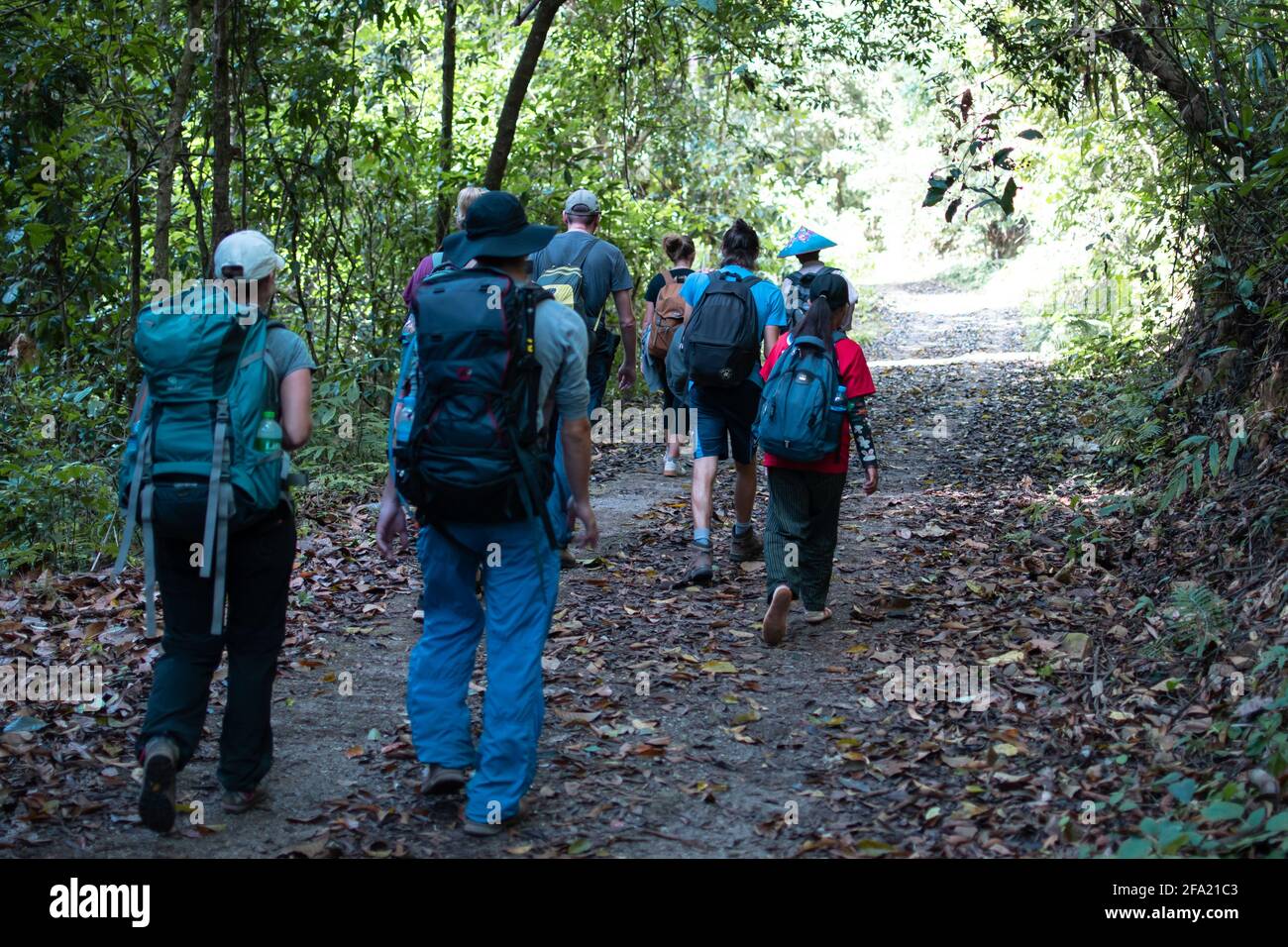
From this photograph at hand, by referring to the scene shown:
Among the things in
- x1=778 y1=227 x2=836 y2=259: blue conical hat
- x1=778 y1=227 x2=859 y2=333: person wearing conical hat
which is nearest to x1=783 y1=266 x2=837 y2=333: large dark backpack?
x1=778 y1=227 x2=859 y2=333: person wearing conical hat

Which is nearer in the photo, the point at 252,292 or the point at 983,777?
the point at 252,292

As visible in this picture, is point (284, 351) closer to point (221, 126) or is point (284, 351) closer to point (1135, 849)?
point (1135, 849)

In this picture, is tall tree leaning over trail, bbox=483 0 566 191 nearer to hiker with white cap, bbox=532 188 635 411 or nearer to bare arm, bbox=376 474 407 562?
hiker with white cap, bbox=532 188 635 411

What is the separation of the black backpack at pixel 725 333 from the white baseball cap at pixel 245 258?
3.52m

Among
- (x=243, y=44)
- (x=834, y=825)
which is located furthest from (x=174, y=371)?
(x=243, y=44)

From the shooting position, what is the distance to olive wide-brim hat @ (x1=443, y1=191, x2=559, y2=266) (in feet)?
14.8

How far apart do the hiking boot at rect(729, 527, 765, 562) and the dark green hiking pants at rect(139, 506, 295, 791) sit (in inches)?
172

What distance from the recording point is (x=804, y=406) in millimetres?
6516

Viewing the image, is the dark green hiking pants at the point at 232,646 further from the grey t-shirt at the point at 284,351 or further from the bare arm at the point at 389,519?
the grey t-shirt at the point at 284,351

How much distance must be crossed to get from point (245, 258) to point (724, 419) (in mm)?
4041

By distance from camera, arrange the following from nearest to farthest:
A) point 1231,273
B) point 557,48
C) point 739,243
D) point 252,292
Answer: point 252,292, point 739,243, point 1231,273, point 557,48
